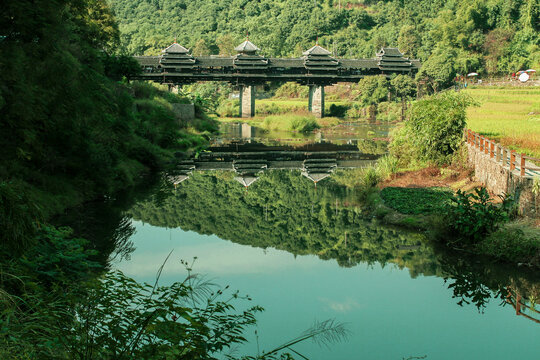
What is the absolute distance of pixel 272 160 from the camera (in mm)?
28781

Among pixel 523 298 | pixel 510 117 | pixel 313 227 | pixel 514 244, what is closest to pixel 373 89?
pixel 510 117

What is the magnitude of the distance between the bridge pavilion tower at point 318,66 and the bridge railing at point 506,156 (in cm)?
3470

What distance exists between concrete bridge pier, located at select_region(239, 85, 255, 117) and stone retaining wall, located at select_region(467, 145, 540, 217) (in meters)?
38.1

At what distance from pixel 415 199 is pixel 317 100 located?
39521mm

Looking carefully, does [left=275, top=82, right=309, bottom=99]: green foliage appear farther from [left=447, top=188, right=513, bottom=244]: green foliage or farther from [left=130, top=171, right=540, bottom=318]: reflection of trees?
[left=447, top=188, right=513, bottom=244]: green foliage

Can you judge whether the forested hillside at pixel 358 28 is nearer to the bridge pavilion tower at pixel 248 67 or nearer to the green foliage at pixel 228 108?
the bridge pavilion tower at pixel 248 67

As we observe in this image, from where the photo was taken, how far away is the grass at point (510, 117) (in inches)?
810

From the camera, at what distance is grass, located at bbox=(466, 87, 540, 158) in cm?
2056

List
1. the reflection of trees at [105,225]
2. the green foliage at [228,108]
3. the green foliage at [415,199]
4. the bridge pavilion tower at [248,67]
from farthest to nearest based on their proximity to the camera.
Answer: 1. the green foliage at [228,108]
2. the bridge pavilion tower at [248,67]
3. the green foliage at [415,199]
4. the reflection of trees at [105,225]

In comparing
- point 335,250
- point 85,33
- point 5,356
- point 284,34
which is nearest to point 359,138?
point 85,33

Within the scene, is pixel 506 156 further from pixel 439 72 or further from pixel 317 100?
pixel 439 72

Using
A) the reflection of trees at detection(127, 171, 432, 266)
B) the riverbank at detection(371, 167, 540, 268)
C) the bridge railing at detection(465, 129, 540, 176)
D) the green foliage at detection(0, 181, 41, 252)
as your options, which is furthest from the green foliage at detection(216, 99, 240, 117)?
the green foliage at detection(0, 181, 41, 252)

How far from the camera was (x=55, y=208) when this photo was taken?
14227 mm

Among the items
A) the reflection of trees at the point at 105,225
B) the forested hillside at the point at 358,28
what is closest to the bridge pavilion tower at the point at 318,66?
the forested hillside at the point at 358,28
